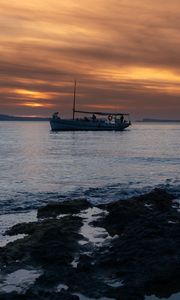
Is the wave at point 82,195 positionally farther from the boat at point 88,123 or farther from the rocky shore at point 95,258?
the boat at point 88,123

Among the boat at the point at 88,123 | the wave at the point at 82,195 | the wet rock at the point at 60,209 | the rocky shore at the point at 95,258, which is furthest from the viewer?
the boat at the point at 88,123

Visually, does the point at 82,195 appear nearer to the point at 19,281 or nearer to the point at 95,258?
the point at 95,258

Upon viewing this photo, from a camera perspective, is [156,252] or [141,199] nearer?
[156,252]

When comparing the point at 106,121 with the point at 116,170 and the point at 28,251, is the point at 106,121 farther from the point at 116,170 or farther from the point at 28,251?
the point at 28,251

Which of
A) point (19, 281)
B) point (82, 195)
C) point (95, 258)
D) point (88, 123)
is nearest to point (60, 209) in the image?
point (82, 195)

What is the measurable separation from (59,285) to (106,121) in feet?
425

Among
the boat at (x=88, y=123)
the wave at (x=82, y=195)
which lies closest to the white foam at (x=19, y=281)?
the wave at (x=82, y=195)

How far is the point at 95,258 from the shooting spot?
38.3ft

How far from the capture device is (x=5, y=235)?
14.5 metres

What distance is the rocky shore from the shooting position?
972 centimetres

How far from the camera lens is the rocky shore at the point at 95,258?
31.9ft

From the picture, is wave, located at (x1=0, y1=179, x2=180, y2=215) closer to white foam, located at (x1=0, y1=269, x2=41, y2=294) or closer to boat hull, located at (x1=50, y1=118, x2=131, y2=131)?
white foam, located at (x1=0, y1=269, x2=41, y2=294)

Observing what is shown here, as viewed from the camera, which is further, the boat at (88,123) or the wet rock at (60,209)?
the boat at (88,123)

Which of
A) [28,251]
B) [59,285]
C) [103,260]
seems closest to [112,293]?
[59,285]
